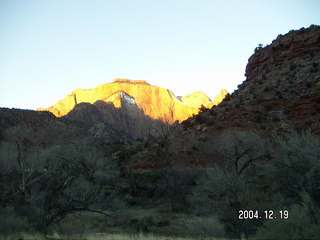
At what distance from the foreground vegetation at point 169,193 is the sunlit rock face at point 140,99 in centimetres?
9523

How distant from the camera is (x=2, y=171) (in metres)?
21.5

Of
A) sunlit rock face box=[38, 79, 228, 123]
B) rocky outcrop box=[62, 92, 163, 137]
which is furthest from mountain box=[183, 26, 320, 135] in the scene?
sunlit rock face box=[38, 79, 228, 123]

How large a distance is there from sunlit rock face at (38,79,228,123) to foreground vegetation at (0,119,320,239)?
95.2 m

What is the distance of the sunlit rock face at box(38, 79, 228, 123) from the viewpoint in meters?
134

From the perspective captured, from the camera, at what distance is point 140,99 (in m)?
145

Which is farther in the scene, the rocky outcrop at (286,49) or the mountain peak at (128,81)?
the mountain peak at (128,81)

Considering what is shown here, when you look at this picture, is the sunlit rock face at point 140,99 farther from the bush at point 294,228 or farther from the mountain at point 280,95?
the bush at point 294,228

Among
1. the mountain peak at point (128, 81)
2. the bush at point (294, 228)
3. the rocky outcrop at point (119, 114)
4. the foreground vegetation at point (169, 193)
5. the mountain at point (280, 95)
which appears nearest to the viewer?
the bush at point (294, 228)

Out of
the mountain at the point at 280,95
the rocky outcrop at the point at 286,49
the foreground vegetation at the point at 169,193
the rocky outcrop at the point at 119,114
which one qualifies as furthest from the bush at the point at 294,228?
the rocky outcrop at the point at 119,114

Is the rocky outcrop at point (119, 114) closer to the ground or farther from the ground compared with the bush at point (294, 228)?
farther from the ground

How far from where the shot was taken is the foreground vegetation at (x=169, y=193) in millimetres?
13844

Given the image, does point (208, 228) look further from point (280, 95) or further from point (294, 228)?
point (280, 95)

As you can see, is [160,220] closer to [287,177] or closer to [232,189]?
[232,189]

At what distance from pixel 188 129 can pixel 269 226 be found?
29.1 metres
